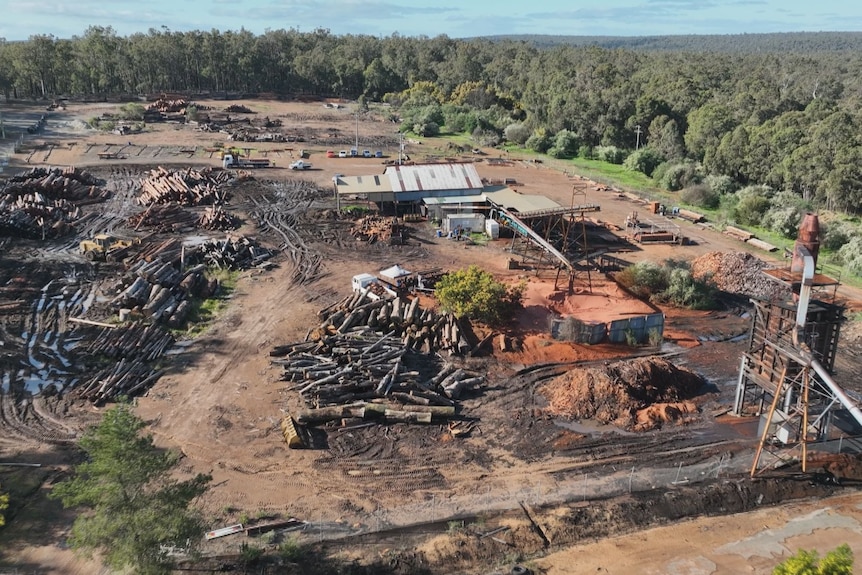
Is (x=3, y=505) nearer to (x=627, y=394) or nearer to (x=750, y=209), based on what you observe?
(x=627, y=394)

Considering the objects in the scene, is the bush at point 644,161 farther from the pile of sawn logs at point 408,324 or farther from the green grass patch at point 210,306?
the green grass patch at point 210,306

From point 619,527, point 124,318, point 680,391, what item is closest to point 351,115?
point 124,318

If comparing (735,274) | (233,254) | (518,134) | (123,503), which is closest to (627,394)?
(735,274)

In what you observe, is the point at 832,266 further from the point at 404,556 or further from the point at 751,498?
the point at 404,556

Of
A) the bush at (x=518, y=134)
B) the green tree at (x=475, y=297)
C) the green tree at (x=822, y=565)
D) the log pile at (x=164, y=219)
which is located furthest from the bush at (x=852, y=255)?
the bush at (x=518, y=134)

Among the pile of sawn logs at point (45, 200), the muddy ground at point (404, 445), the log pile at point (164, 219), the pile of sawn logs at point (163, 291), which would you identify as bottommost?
the muddy ground at point (404, 445)
